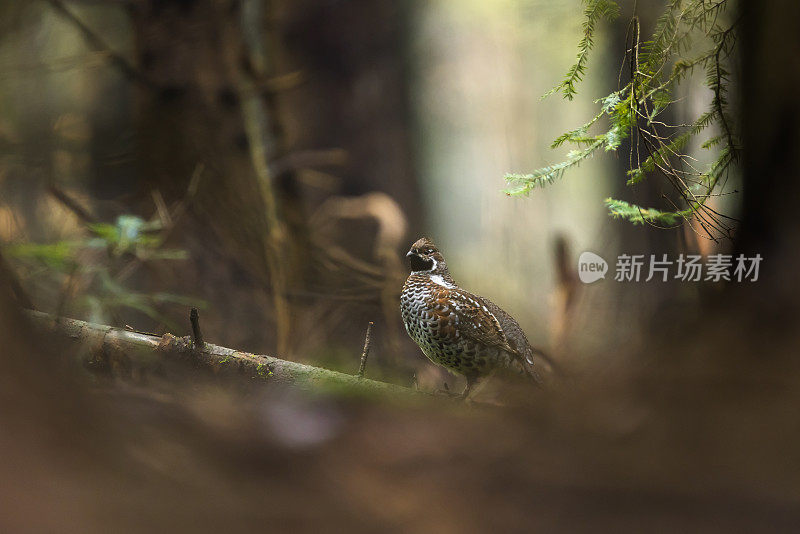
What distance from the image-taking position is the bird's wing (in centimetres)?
38

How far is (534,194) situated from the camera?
43cm

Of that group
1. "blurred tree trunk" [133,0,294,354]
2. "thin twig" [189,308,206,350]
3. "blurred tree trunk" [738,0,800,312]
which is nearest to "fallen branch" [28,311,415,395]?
"thin twig" [189,308,206,350]

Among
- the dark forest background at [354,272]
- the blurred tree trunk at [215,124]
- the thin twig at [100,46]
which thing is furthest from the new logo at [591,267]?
the thin twig at [100,46]

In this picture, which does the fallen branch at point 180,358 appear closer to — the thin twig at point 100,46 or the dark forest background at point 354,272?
the dark forest background at point 354,272

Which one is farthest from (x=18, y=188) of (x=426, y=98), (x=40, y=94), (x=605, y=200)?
(x=605, y=200)

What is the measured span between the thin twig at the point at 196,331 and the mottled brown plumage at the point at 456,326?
153mm

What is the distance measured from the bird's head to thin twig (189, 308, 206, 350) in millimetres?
165

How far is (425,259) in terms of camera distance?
421 mm

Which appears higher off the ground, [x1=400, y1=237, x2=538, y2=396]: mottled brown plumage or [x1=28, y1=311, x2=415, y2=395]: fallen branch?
[x1=400, y1=237, x2=538, y2=396]: mottled brown plumage

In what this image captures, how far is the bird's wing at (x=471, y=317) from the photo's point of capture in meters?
0.38

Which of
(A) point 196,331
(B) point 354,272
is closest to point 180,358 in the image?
(A) point 196,331

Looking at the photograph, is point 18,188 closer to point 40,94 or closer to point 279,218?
point 40,94

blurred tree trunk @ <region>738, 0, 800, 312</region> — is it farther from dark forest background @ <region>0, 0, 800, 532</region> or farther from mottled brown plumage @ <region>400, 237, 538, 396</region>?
→ mottled brown plumage @ <region>400, 237, 538, 396</region>

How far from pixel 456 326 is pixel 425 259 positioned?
0.21 ft
